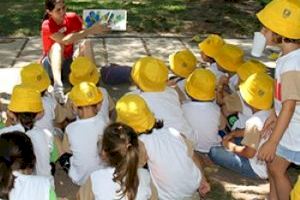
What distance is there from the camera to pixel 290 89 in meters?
3.04

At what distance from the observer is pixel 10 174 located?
2.77 m

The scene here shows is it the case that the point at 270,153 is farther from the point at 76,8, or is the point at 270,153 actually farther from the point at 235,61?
the point at 76,8

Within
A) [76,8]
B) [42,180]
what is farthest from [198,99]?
[76,8]

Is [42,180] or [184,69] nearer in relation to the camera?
[42,180]

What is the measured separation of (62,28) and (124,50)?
168cm

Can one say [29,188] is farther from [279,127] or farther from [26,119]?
[279,127]

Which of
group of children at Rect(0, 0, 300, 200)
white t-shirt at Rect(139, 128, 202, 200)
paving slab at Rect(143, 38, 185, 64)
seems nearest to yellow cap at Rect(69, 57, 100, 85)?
group of children at Rect(0, 0, 300, 200)

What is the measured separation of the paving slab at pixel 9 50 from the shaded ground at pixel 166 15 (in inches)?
15.6

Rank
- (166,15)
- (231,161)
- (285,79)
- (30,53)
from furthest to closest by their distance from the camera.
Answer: (166,15) < (30,53) < (231,161) < (285,79)

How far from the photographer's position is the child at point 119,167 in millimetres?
Answer: 2957

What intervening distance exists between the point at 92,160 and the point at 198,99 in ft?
3.23

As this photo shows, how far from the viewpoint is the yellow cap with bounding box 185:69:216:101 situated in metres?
4.29

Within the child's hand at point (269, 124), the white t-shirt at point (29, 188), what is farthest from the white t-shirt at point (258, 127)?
the white t-shirt at point (29, 188)

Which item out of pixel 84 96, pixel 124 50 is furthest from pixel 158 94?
pixel 124 50
